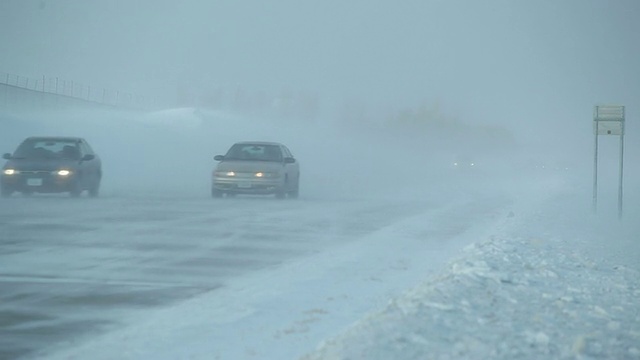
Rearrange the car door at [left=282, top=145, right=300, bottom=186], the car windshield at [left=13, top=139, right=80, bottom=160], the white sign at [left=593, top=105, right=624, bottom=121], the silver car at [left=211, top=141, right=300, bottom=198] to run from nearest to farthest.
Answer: the white sign at [left=593, top=105, right=624, bottom=121]
the car windshield at [left=13, top=139, right=80, bottom=160]
the silver car at [left=211, top=141, right=300, bottom=198]
the car door at [left=282, top=145, right=300, bottom=186]

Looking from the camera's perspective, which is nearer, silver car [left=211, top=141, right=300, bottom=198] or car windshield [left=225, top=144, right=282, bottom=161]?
silver car [left=211, top=141, right=300, bottom=198]

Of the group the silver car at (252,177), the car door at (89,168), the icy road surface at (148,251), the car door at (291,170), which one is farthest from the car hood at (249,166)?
the car door at (89,168)

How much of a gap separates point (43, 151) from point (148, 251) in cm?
1358

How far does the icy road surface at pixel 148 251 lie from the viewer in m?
8.91

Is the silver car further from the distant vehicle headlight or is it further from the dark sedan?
the dark sedan

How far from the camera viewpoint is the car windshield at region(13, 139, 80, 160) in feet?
86.3

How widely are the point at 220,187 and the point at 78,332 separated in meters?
19.7

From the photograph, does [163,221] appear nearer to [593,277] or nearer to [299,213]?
[299,213]

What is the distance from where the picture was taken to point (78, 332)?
8.13m

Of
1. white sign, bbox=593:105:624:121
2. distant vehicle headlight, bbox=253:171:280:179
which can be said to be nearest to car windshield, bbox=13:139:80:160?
distant vehicle headlight, bbox=253:171:280:179

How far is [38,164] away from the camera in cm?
2553

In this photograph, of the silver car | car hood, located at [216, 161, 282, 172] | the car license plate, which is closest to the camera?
the car license plate

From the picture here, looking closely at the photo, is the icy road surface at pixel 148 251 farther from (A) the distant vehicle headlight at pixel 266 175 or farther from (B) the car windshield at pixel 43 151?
(A) the distant vehicle headlight at pixel 266 175

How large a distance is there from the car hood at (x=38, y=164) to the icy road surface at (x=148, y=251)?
77cm
